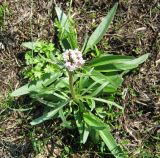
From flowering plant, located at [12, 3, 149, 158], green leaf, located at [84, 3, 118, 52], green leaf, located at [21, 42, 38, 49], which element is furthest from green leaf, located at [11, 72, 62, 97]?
green leaf, located at [84, 3, 118, 52]

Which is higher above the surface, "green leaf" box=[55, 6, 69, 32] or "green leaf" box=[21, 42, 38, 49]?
"green leaf" box=[55, 6, 69, 32]

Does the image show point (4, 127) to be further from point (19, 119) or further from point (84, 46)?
point (84, 46)

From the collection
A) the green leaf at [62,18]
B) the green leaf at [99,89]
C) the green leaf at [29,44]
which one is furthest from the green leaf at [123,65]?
the green leaf at [29,44]

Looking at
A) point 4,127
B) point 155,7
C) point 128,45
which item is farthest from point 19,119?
point 155,7

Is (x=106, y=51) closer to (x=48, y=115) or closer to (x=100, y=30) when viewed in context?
(x=100, y=30)

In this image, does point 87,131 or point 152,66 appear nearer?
point 87,131

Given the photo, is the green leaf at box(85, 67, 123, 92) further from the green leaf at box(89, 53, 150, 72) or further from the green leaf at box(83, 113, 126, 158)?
the green leaf at box(83, 113, 126, 158)

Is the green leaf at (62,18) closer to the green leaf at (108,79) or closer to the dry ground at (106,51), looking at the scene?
the dry ground at (106,51)
